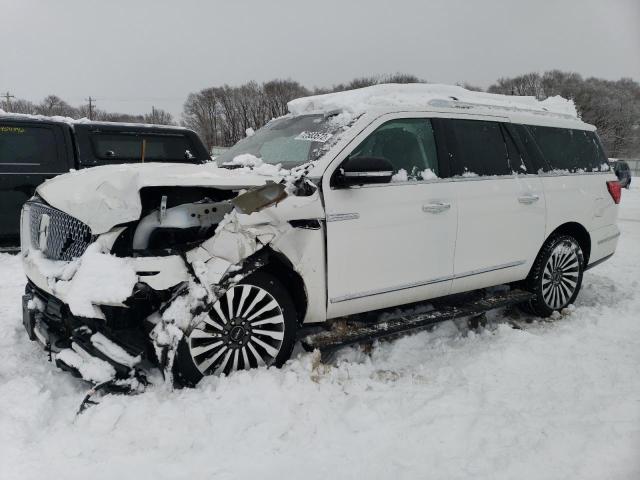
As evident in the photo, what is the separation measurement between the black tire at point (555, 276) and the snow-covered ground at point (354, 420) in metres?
0.94

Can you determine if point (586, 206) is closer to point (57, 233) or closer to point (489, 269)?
point (489, 269)

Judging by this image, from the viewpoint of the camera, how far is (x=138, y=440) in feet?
8.27

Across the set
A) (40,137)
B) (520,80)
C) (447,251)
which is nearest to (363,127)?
(447,251)

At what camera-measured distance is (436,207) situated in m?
3.71

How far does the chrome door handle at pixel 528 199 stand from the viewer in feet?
14.2

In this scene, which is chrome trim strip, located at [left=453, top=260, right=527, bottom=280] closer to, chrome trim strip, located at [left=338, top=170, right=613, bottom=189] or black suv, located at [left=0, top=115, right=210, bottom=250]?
chrome trim strip, located at [left=338, top=170, right=613, bottom=189]

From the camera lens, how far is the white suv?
2.78 metres

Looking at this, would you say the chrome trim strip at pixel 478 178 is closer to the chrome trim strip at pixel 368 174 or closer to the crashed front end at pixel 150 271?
the chrome trim strip at pixel 368 174

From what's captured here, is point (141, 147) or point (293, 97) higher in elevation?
point (293, 97)

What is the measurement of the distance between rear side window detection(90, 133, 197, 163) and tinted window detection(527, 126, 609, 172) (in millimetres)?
4898

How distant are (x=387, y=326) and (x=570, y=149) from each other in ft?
9.38

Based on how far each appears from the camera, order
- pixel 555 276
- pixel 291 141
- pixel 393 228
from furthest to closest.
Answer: pixel 555 276 → pixel 291 141 → pixel 393 228

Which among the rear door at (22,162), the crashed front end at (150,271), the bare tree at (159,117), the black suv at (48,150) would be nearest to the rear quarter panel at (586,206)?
the crashed front end at (150,271)

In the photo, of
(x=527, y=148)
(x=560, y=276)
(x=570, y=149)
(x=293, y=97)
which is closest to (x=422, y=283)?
(x=527, y=148)
